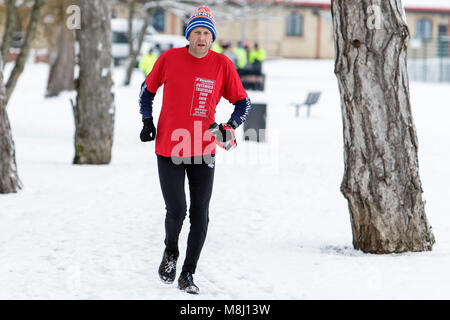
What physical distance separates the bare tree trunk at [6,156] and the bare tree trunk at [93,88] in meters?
2.57

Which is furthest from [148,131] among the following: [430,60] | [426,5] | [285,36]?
[426,5]

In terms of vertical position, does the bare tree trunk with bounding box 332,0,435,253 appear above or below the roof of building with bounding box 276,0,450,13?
below

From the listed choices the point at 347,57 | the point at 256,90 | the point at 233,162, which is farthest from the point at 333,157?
the point at 256,90

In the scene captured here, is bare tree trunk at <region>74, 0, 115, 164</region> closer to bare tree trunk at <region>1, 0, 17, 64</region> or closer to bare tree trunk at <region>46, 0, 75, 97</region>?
bare tree trunk at <region>1, 0, 17, 64</region>

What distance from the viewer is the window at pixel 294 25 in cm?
5141

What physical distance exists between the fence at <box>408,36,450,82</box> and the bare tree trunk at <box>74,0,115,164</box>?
27.4 metres

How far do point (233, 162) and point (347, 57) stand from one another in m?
5.83

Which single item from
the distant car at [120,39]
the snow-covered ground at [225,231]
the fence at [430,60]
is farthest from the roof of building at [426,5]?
the snow-covered ground at [225,231]

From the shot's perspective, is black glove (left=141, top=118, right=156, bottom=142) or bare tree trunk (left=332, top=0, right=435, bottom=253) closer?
black glove (left=141, top=118, right=156, bottom=142)

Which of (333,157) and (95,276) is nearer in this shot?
(95,276)

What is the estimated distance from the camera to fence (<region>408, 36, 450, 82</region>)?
1421 inches

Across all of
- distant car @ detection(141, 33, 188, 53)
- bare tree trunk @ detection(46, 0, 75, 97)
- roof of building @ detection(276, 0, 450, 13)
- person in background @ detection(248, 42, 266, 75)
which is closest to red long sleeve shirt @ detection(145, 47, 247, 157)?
bare tree trunk @ detection(46, 0, 75, 97)

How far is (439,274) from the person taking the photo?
5145 millimetres
